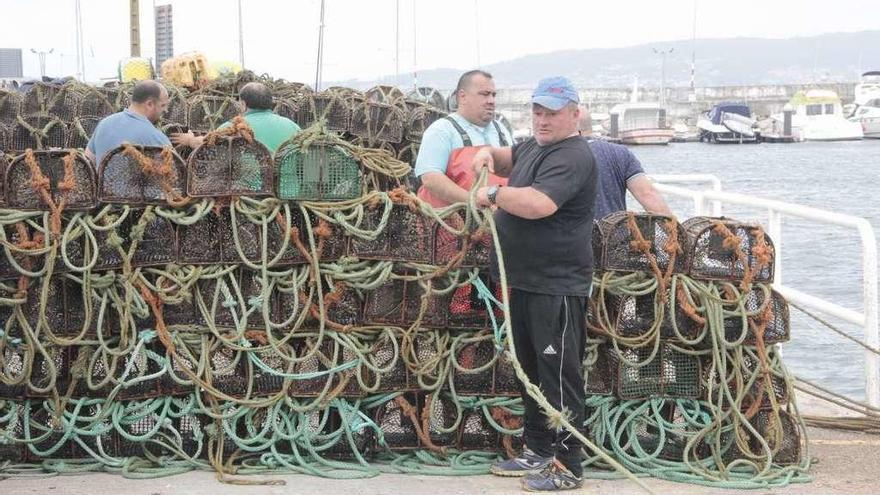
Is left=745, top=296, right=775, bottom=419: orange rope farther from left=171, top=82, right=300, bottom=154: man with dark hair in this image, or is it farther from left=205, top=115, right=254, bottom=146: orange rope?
left=171, top=82, right=300, bottom=154: man with dark hair

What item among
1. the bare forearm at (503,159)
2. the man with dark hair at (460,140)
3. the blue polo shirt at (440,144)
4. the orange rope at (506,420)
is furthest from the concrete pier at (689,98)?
the orange rope at (506,420)

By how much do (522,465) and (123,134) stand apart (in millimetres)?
3473

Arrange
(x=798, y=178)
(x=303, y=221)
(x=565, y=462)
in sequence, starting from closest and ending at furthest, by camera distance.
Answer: (x=565, y=462) < (x=303, y=221) < (x=798, y=178)

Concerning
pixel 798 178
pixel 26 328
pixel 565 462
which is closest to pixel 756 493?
pixel 565 462

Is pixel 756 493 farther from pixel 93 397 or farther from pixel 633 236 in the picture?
pixel 93 397

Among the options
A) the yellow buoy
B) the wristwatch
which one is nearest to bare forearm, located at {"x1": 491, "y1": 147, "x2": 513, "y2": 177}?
the wristwatch

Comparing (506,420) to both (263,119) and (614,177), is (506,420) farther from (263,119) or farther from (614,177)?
(263,119)

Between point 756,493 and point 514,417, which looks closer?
point 756,493

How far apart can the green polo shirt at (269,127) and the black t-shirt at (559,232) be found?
2.87 m

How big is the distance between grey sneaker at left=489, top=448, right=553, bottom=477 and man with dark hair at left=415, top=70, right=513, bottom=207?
1385 mm

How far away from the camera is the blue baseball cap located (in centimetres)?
568

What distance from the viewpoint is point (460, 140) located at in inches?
280

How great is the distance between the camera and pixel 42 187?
5.96 metres

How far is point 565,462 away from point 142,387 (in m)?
2.09
